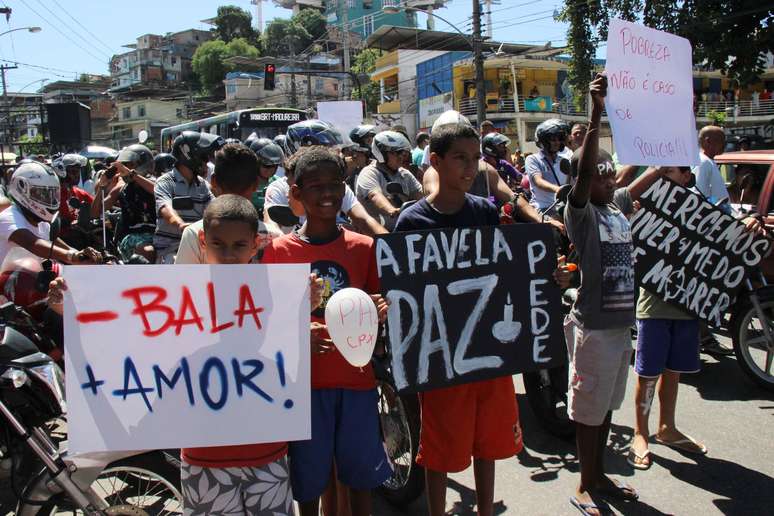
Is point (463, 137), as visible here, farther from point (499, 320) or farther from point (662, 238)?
point (662, 238)

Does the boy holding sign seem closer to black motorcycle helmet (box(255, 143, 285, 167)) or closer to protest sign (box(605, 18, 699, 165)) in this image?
protest sign (box(605, 18, 699, 165))

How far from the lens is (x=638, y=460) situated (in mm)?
3875

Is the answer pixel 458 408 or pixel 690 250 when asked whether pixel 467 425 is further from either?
pixel 690 250

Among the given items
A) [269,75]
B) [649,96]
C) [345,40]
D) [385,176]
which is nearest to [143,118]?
[345,40]

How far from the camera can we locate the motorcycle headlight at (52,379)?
2748 millimetres

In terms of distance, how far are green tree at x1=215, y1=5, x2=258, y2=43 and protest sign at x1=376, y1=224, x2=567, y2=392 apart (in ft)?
313

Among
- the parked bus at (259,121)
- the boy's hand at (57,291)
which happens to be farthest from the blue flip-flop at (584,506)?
the parked bus at (259,121)

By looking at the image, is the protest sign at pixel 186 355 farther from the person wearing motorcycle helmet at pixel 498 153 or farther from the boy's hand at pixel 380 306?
the person wearing motorcycle helmet at pixel 498 153

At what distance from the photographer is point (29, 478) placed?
281cm

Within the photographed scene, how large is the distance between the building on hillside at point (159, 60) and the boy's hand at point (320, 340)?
91.2 metres

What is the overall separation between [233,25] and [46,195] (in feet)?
315

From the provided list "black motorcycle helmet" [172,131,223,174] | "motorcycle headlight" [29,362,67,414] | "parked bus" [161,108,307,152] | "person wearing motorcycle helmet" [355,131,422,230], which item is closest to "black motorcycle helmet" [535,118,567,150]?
"person wearing motorcycle helmet" [355,131,422,230]

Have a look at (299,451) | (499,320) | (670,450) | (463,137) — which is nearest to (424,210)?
(463,137)

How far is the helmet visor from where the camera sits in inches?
138
